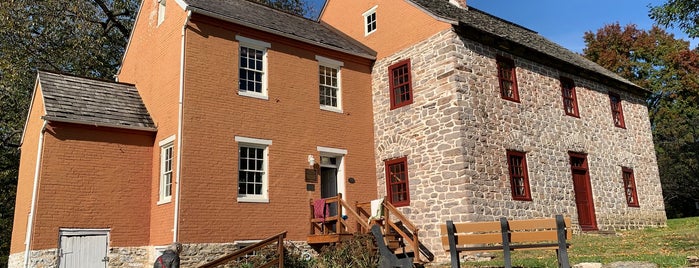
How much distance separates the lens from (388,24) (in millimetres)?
16719

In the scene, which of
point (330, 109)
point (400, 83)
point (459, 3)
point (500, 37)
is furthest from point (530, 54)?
point (330, 109)

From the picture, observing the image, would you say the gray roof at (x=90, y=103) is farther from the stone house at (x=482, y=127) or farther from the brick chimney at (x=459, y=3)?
the brick chimney at (x=459, y=3)

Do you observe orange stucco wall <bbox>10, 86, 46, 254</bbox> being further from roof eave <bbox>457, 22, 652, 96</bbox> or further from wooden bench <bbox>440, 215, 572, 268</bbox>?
roof eave <bbox>457, 22, 652, 96</bbox>

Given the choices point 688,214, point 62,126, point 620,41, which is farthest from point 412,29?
point 688,214

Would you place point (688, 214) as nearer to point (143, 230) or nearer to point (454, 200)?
point (454, 200)

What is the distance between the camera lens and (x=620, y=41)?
1302 inches

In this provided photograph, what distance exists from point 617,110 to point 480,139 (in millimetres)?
8894

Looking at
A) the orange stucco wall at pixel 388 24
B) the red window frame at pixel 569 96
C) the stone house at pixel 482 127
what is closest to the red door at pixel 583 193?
the stone house at pixel 482 127

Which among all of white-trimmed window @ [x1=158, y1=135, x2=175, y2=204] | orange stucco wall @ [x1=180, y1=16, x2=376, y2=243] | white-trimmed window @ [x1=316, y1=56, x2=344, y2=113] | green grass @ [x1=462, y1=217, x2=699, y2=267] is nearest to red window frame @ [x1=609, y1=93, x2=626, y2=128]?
green grass @ [x1=462, y1=217, x2=699, y2=267]

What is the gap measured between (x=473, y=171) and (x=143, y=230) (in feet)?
28.1

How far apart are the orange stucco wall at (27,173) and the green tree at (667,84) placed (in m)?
30.8

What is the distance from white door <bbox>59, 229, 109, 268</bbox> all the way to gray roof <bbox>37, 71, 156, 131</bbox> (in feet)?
8.66

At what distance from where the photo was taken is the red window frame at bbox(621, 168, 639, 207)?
1861 centimetres

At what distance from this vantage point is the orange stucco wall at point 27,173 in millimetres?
13016
